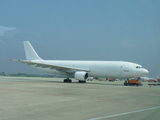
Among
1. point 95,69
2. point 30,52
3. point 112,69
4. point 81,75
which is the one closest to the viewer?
point 112,69

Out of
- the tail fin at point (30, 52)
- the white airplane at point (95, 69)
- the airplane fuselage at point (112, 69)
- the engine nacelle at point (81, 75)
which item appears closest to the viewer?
the airplane fuselage at point (112, 69)

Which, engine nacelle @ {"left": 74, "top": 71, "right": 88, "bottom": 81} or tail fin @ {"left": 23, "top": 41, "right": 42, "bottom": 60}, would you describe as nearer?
A: engine nacelle @ {"left": 74, "top": 71, "right": 88, "bottom": 81}

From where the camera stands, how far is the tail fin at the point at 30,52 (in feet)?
135

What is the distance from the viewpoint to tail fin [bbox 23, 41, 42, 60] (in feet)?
135

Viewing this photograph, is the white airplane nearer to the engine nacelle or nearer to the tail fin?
the engine nacelle

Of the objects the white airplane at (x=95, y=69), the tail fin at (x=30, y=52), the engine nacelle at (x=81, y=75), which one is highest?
the tail fin at (x=30, y=52)

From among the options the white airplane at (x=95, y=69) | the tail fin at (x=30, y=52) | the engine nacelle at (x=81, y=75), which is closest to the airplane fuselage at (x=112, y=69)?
the white airplane at (x=95, y=69)

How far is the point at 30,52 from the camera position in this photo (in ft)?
135

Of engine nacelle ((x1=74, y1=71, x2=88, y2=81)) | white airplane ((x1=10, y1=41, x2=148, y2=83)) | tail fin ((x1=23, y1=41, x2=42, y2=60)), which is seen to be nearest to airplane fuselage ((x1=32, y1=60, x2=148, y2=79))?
white airplane ((x1=10, y1=41, x2=148, y2=83))

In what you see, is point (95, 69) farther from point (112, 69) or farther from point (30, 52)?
point (30, 52)

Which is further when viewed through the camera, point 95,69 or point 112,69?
point 95,69

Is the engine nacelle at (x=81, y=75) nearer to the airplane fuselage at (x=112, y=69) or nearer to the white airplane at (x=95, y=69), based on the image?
the white airplane at (x=95, y=69)

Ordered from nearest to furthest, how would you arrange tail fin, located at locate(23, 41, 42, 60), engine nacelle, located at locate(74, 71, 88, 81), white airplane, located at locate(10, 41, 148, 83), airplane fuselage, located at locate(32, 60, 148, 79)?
airplane fuselage, located at locate(32, 60, 148, 79) < white airplane, located at locate(10, 41, 148, 83) < engine nacelle, located at locate(74, 71, 88, 81) < tail fin, located at locate(23, 41, 42, 60)

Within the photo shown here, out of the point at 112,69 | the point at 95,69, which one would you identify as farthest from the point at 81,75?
the point at 112,69
